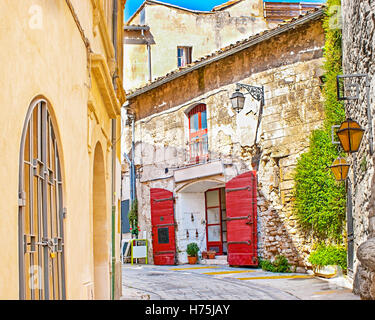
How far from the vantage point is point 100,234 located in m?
7.92

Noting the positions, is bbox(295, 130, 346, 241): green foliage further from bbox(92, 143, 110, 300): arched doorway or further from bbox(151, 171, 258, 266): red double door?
bbox(92, 143, 110, 300): arched doorway

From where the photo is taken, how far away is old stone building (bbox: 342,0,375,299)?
745 cm

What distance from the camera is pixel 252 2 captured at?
69.6ft

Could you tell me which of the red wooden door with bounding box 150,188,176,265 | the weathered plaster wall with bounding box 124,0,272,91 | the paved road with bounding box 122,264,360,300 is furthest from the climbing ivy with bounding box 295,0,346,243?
the weathered plaster wall with bounding box 124,0,272,91

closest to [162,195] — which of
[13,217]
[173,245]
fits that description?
[173,245]

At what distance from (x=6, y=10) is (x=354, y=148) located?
602 cm

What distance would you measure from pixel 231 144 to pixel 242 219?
78.6 inches

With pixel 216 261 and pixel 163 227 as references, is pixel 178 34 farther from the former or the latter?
pixel 216 261

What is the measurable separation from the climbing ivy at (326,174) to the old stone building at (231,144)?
33 cm

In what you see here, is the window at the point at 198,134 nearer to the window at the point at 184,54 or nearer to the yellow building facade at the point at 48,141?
Result: the window at the point at 184,54

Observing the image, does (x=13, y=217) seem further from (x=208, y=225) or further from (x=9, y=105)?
(x=208, y=225)

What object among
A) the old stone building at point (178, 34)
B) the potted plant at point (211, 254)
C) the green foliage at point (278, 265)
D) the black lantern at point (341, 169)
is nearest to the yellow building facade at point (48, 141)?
the black lantern at point (341, 169)

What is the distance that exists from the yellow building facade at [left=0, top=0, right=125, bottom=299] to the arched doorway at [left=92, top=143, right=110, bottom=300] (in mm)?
857

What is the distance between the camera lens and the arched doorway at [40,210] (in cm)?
338
